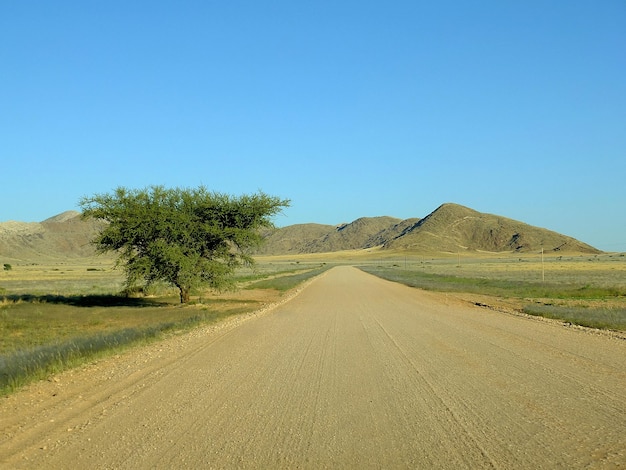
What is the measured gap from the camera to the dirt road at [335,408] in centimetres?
647

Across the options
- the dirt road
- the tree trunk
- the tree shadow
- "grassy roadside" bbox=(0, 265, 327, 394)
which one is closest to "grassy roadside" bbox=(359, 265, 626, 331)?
the dirt road

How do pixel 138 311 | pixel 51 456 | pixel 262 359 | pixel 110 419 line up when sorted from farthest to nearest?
pixel 138 311 → pixel 262 359 → pixel 110 419 → pixel 51 456

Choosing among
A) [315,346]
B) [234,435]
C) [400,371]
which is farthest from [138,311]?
[234,435]

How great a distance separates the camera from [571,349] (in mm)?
14227

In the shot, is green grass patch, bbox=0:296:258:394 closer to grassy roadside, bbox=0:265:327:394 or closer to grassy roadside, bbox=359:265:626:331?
grassy roadside, bbox=0:265:327:394

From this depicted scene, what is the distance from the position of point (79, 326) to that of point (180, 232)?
8.51 m

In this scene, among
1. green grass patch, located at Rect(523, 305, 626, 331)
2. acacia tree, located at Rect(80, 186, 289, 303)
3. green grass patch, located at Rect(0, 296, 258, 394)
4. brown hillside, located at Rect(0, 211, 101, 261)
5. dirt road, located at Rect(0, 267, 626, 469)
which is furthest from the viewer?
brown hillside, located at Rect(0, 211, 101, 261)

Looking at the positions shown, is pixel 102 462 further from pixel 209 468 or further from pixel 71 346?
pixel 71 346

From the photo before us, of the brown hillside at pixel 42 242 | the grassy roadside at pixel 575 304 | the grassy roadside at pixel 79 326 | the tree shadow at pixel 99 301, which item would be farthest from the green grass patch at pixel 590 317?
the brown hillside at pixel 42 242

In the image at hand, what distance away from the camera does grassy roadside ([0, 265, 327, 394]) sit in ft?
44.7

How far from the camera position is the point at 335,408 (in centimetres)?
860

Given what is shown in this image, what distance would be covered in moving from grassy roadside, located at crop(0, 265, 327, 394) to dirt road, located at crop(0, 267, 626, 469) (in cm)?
114

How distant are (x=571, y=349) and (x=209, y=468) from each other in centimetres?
1087

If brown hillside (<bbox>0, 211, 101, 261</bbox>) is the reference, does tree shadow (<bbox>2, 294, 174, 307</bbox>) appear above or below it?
below
